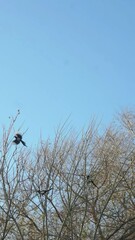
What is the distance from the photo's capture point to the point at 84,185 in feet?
29.7

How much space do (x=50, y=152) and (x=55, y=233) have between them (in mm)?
2034

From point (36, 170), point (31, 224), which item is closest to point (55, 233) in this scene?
point (31, 224)

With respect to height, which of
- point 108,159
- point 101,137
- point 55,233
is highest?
point 101,137

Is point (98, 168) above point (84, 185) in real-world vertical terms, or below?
above

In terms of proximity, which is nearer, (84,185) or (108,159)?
(84,185)

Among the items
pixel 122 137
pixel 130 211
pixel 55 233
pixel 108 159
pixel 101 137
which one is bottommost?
pixel 55 233

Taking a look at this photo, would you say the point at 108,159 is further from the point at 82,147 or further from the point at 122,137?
the point at 122,137

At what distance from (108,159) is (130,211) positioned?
1.83 m

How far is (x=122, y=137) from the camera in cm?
1281

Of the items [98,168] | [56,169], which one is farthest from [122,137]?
[56,169]

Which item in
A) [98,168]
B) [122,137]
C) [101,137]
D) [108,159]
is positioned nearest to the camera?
[98,168]

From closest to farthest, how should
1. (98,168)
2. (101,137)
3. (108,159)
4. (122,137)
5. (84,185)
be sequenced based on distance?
(84,185), (98,168), (108,159), (101,137), (122,137)

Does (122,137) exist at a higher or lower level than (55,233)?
higher

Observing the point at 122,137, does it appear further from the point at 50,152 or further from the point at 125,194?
the point at 50,152
